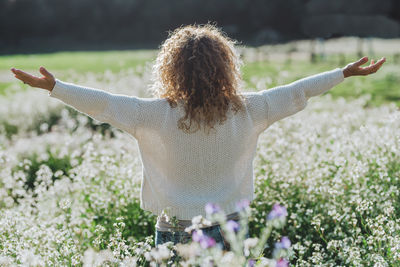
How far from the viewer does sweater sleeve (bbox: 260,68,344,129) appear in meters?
2.70

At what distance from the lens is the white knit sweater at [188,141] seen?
101 inches

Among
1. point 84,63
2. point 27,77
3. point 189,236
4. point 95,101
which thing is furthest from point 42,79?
point 84,63

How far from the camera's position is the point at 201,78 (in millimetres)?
2547

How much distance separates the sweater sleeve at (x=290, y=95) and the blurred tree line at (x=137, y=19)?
2918 cm

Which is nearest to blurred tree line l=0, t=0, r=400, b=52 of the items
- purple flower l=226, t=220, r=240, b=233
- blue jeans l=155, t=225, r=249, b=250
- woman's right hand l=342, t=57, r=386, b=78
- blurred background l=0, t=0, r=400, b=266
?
blurred background l=0, t=0, r=400, b=266

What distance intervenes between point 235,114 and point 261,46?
80.3ft

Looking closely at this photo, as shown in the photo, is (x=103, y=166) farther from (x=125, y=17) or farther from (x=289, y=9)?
(x=125, y=17)

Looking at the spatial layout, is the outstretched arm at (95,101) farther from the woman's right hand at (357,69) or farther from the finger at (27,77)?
the woman's right hand at (357,69)

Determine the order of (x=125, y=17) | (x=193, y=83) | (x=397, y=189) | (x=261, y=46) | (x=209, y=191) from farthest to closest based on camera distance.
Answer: (x=125, y=17)
(x=261, y=46)
(x=397, y=189)
(x=209, y=191)
(x=193, y=83)

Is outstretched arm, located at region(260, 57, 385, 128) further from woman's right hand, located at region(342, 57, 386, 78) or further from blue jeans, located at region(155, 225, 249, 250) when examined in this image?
blue jeans, located at region(155, 225, 249, 250)

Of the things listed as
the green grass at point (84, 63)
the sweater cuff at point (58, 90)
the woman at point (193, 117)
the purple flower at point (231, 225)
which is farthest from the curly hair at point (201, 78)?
the green grass at point (84, 63)

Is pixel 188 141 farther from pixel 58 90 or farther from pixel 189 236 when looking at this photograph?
pixel 58 90

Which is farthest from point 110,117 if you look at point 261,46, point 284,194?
point 261,46

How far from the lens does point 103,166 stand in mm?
4176
